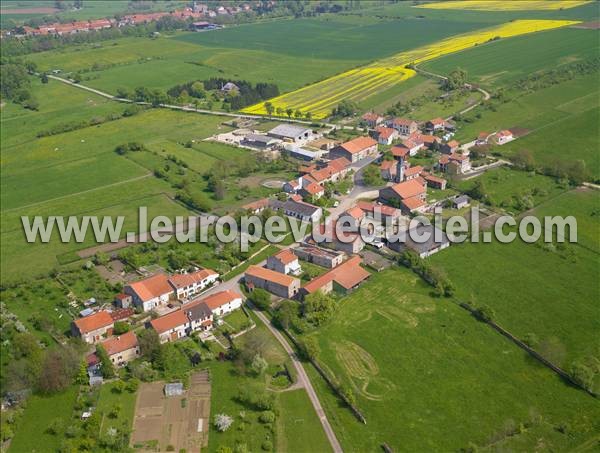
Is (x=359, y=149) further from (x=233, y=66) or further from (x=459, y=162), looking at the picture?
(x=233, y=66)

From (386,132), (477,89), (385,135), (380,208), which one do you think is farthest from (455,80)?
(380,208)

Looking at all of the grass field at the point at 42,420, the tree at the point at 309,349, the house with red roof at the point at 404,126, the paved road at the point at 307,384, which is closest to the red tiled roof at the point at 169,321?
the paved road at the point at 307,384

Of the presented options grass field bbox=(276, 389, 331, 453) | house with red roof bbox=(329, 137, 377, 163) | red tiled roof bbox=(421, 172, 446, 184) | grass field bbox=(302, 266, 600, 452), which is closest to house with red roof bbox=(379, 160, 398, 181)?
red tiled roof bbox=(421, 172, 446, 184)

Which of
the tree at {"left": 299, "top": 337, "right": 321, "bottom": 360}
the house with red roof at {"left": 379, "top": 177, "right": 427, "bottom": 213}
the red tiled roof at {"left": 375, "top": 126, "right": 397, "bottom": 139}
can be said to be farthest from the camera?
the red tiled roof at {"left": 375, "top": 126, "right": 397, "bottom": 139}

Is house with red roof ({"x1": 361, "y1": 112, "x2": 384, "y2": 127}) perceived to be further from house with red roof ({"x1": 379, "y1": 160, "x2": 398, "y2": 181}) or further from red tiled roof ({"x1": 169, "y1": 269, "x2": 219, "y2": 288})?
red tiled roof ({"x1": 169, "y1": 269, "x2": 219, "y2": 288})

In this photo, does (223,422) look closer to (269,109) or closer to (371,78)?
(269,109)
